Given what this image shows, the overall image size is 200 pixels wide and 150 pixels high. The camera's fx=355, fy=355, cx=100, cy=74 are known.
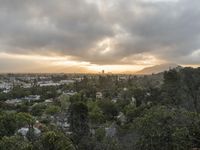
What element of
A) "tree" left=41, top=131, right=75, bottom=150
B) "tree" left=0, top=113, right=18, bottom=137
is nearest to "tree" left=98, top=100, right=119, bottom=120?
"tree" left=0, top=113, right=18, bottom=137

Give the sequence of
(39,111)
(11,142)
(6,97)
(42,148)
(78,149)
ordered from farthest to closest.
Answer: (6,97) < (39,111) < (78,149) < (11,142) < (42,148)

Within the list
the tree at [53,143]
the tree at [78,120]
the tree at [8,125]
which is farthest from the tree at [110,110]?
the tree at [53,143]

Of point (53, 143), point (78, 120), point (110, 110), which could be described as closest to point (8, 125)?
point (78, 120)

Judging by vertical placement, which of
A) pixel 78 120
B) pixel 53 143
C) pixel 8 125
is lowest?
pixel 8 125

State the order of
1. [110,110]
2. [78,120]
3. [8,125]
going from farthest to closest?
[110,110], [8,125], [78,120]

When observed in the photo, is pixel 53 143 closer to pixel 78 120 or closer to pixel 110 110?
pixel 78 120

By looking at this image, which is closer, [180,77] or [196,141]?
[196,141]

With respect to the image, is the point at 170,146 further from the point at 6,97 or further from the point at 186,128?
the point at 6,97

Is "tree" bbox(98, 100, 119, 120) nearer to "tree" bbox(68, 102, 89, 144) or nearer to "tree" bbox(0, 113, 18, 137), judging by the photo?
"tree" bbox(0, 113, 18, 137)

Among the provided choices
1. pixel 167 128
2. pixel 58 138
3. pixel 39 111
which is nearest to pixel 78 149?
pixel 58 138

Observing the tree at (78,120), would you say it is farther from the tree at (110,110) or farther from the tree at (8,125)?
the tree at (110,110)

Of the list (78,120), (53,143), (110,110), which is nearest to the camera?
(53,143)
